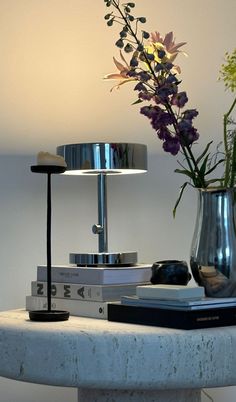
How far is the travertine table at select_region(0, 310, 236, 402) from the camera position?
105 cm

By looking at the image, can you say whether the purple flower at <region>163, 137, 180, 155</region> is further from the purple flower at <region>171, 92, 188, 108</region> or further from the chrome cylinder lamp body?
the chrome cylinder lamp body

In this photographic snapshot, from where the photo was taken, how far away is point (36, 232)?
69.6 inches

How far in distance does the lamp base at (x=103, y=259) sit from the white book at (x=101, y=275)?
0.08 ft

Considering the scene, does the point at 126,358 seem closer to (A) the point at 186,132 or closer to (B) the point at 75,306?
(B) the point at 75,306

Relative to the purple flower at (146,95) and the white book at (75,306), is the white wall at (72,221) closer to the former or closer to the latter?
the white book at (75,306)

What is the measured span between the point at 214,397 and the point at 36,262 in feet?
1.77

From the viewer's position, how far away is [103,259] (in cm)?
146

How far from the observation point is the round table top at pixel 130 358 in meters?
1.05

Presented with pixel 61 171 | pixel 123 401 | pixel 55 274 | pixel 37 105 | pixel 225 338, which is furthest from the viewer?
pixel 37 105

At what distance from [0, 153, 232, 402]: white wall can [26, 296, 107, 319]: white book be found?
0.30 metres

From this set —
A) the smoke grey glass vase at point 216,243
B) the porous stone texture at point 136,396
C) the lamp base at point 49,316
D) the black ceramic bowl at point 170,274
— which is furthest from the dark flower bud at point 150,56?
the porous stone texture at point 136,396

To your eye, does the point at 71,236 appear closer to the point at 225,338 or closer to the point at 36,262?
the point at 36,262

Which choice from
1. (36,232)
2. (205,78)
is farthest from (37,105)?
(205,78)

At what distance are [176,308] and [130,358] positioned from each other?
0.13 m
